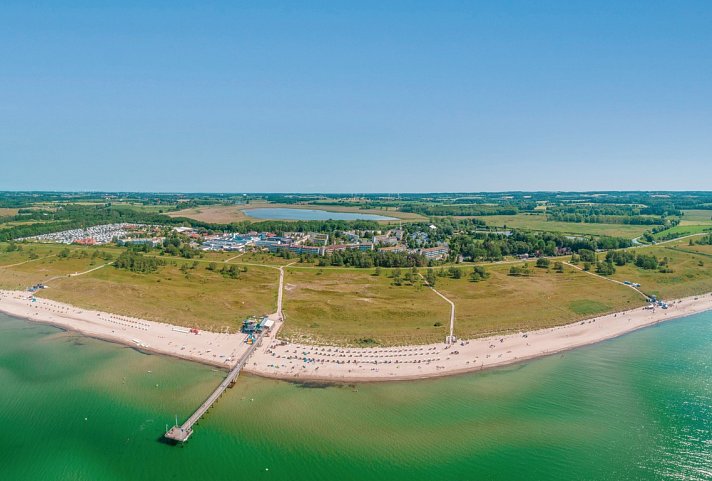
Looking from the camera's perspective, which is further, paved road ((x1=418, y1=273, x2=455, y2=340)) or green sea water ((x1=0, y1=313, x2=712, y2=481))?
paved road ((x1=418, y1=273, x2=455, y2=340))

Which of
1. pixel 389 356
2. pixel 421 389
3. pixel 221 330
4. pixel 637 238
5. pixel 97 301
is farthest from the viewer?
pixel 637 238

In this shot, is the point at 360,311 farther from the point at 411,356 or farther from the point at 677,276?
the point at 677,276

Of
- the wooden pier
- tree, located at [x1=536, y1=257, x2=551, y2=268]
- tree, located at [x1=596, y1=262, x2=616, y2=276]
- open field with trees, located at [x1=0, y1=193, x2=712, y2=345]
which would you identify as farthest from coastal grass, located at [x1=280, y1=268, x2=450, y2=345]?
tree, located at [x1=596, y1=262, x2=616, y2=276]

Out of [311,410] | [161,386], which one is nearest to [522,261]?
[311,410]

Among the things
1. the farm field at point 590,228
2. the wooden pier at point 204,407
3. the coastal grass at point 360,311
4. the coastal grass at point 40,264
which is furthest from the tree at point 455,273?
the farm field at point 590,228

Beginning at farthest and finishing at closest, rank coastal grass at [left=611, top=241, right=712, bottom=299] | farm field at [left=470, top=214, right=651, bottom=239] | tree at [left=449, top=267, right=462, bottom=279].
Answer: farm field at [left=470, top=214, right=651, bottom=239], tree at [left=449, top=267, right=462, bottom=279], coastal grass at [left=611, top=241, right=712, bottom=299]

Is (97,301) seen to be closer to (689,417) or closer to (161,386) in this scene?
(161,386)

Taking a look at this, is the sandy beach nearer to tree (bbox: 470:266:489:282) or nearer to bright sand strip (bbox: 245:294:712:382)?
bright sand strip (bbox: 245:294:712:382)
